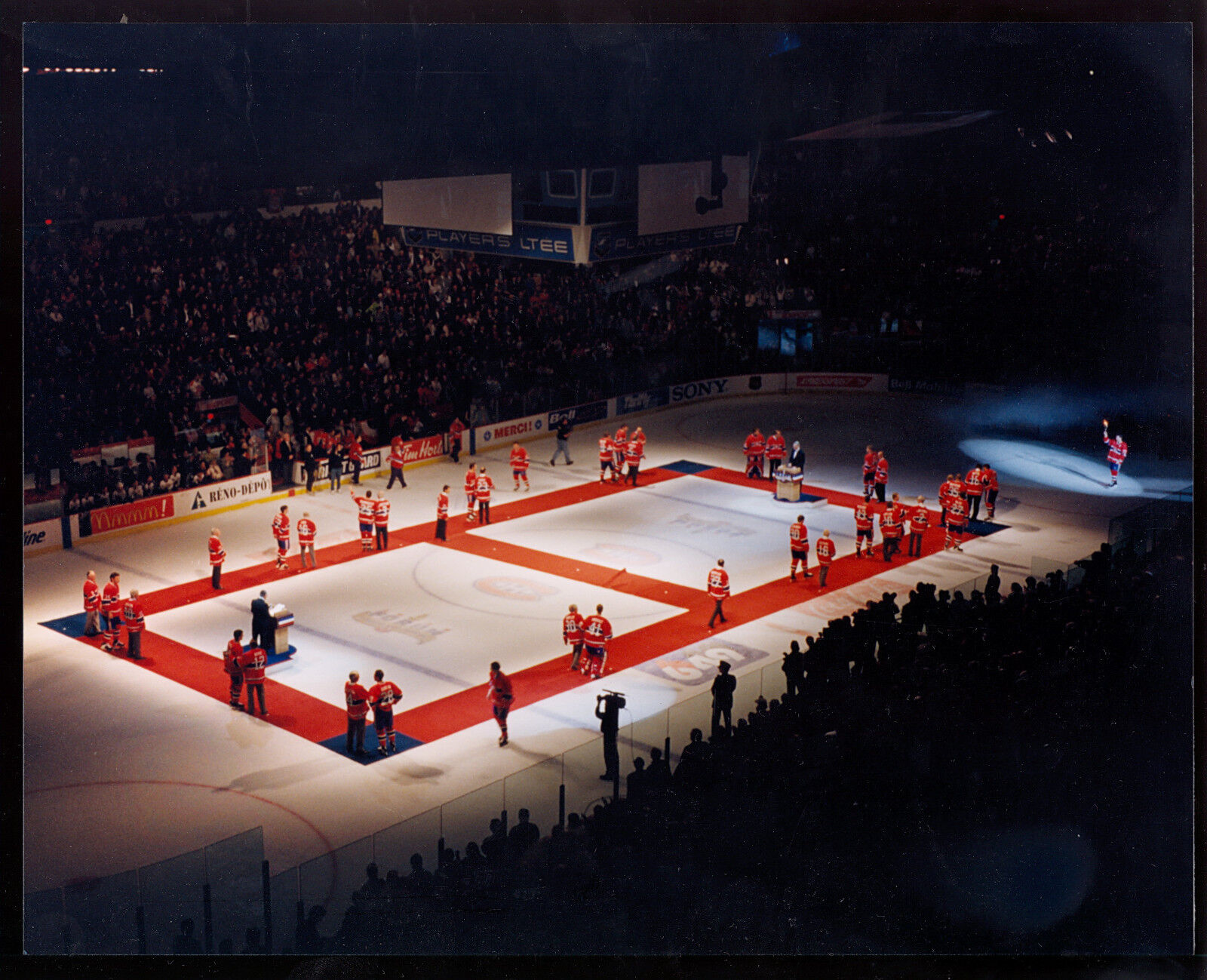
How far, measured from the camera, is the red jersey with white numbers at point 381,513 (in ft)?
80.9

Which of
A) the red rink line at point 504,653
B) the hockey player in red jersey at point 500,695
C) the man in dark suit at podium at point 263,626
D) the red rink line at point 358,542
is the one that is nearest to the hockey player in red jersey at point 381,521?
the red rink line at point 358,542

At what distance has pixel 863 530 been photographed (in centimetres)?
2427

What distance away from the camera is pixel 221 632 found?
21.1 metres

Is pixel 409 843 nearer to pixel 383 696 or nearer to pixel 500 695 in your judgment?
pixel 383 696

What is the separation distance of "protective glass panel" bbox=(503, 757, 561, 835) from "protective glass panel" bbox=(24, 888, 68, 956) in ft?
14.1

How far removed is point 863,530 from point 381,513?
354 inches

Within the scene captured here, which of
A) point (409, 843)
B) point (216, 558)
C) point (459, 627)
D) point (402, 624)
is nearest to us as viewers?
point (409, 843)

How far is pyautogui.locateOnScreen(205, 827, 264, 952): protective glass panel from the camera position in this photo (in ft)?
39.2

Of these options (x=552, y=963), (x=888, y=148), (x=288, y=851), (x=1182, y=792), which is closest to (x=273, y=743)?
(x=288, y=851)

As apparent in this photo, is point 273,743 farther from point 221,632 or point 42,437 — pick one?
point 42,437

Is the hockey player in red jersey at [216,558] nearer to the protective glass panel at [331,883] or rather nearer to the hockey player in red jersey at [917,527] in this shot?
the protective glass panel at [331,883]

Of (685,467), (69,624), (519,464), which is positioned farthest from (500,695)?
(685,467)

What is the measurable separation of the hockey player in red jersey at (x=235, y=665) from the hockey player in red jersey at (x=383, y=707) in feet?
7.33

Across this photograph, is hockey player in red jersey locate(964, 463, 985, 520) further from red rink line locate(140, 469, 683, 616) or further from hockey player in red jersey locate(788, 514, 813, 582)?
red rink line locate(140, 469, 683, 616)
